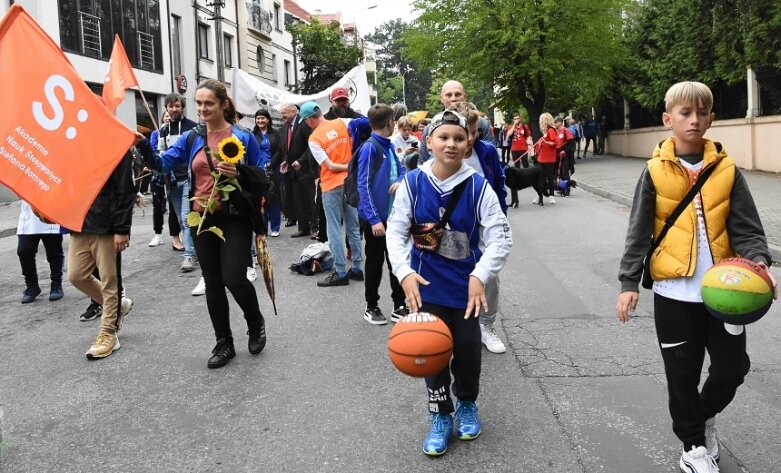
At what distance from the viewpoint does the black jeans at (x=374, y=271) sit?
5.98 metres

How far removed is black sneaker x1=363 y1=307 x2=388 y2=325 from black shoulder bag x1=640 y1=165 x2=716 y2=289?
119 inches

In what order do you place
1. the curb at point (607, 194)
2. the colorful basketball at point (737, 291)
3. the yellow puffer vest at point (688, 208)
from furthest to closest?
the curb at point (607, 194)
the yellow puffer vest at point (688, 208)
the colorful basketball at point (737, 291)

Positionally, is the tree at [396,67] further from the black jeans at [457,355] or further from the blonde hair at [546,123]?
the black jeans at [457,355]

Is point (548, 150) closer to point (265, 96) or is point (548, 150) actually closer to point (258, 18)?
point (265, 96)

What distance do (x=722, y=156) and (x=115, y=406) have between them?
11.4 ft

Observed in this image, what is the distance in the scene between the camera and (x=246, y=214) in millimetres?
4824

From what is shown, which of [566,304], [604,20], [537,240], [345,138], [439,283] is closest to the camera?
[439,283]

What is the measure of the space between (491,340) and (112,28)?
2107 cm

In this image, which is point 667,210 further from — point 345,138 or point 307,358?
point 345,138

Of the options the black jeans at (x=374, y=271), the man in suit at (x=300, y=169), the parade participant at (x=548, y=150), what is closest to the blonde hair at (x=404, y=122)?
the man in suit at (x=300, y=169)

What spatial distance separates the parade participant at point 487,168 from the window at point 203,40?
26.8 metres

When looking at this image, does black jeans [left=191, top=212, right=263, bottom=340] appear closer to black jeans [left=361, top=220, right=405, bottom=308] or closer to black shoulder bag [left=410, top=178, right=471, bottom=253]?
black jeans [left=361, top=220, right=405, bottom=308]

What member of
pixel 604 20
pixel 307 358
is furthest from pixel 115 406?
pixel 604 20

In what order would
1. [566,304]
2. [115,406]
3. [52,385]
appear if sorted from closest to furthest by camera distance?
1. [115,406]
2. [52,385]
3. [566,304]
